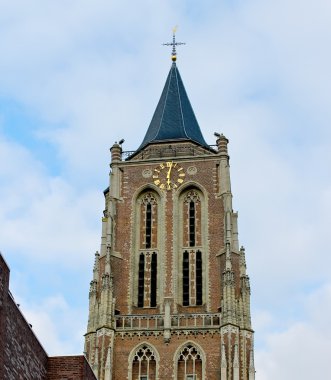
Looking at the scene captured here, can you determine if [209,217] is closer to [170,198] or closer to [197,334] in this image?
[170,198]

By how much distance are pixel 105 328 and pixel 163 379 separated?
505 cm

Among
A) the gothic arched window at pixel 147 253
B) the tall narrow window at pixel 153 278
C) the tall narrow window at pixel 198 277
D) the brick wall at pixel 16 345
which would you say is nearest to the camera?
the brick wall at pixel 16 345

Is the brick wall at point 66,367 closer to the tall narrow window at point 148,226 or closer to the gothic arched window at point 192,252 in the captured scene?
the gothic arched window at point 192,252

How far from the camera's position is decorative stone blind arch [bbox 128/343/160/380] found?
56.0 metres

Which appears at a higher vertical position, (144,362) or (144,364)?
(144,362)

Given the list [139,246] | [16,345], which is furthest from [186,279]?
[16,345]

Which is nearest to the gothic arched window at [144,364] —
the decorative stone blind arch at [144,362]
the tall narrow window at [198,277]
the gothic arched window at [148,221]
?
the decorative stone blind arch at [144,362]

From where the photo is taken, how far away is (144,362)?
56.4 metres

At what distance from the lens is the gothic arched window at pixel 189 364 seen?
5547 cm

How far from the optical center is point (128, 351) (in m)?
56.7

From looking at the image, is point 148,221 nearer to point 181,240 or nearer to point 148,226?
point 148,226

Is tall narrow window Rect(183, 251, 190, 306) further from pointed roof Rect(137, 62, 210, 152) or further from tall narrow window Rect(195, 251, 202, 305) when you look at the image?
pointed roof Rect(137, 62, 210, 152)

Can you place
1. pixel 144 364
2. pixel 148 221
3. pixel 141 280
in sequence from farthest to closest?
pixel 148 221 < pixel 141 280 < pixel 144 364

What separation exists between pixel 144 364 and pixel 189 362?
9.50ft
